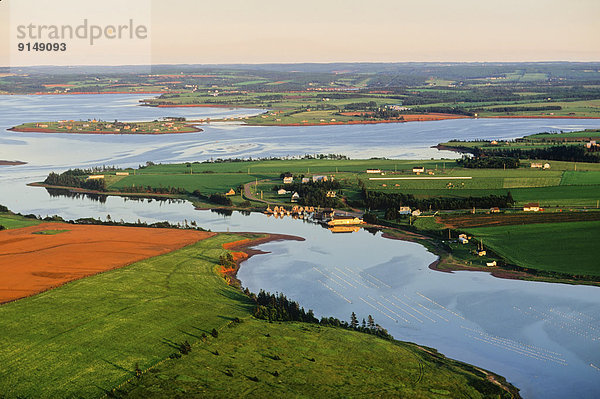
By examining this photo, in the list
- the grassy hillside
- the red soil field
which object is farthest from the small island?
the grassy hillside

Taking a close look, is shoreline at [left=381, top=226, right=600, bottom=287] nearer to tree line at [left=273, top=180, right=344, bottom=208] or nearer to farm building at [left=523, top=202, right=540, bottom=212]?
farm building at [left=523, top=202, right=540, bottom=212]

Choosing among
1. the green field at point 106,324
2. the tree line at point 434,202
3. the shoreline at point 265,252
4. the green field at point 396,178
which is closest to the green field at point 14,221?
the green field at point 396,178

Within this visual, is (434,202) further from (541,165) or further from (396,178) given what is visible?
(541,165)

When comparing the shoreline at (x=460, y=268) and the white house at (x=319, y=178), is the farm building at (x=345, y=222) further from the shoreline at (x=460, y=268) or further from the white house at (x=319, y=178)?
the white house at (x=319, y=178)

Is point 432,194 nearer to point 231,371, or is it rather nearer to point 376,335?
point 376,335

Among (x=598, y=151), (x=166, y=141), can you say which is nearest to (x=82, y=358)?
(x=598, y=151)

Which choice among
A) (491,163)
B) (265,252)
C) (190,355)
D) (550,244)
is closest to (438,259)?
(550,244)
